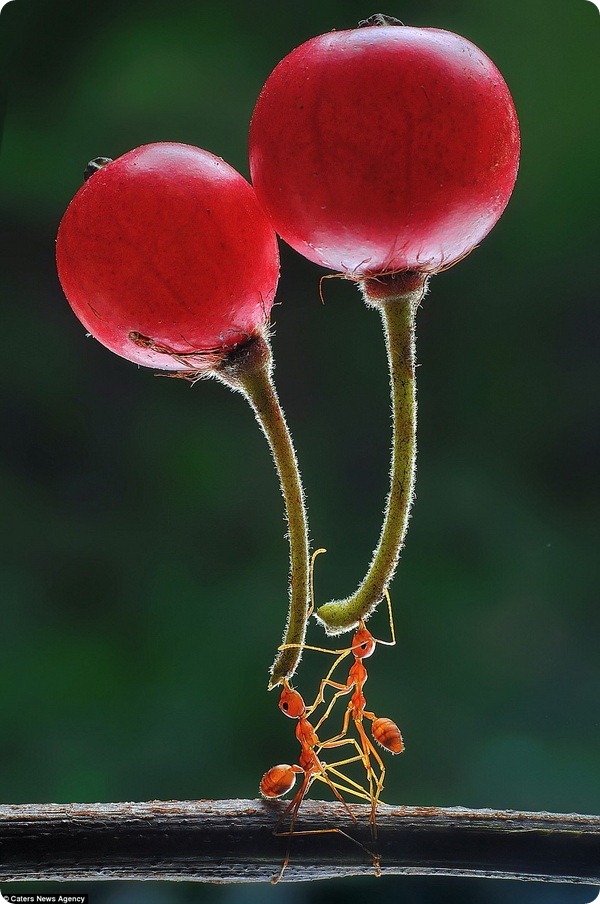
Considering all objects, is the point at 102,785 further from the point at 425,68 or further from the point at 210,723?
→ the point at 425,68

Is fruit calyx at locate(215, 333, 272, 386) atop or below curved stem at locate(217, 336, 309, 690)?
atop

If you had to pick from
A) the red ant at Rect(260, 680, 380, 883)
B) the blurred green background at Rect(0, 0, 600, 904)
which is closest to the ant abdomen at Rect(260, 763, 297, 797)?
the red ant at Rect(260, 680, 380, 883)

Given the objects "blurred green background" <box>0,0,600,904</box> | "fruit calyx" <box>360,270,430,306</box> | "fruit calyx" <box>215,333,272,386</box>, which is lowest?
"blurred green background" <box>0,0,600,904</box>

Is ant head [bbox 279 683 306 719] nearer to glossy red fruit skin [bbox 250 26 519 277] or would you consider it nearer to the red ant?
the red ant

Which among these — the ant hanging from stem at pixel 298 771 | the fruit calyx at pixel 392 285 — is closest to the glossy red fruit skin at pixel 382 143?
the fruit calyx at pixel 392 285

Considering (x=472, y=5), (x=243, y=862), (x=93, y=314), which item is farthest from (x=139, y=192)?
(x=472, y=5)

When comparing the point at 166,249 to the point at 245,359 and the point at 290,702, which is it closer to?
the point at 245,359
